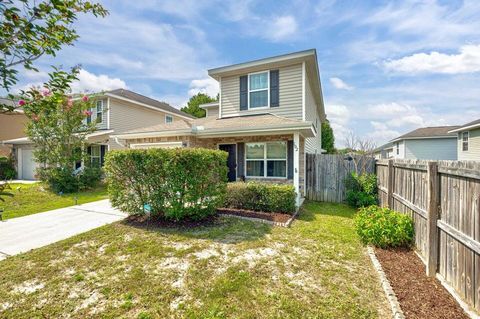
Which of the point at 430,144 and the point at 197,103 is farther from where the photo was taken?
the point at 197,103

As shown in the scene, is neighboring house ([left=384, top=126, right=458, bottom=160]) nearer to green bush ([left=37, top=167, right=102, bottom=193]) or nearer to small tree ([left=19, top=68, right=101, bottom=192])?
green bush ([left=37, top=167, right=102, bottom=193])

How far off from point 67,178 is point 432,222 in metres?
14.6

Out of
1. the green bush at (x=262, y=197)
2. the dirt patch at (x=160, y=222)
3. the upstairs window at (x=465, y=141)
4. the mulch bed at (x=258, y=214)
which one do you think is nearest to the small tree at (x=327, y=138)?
the upstairs window at (x=465, y=141)

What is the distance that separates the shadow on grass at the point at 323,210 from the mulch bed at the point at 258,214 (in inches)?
27.1

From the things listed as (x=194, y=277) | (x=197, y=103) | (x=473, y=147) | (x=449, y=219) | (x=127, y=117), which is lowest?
(x=194, y=277)

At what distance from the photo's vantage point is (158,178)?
6.30 meters

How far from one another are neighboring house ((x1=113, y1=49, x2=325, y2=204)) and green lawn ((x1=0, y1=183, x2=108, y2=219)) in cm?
320

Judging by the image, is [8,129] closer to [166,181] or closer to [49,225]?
[49,225]

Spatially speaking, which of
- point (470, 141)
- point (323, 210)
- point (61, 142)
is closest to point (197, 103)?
point (61, 142)

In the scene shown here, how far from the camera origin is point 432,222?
371cm

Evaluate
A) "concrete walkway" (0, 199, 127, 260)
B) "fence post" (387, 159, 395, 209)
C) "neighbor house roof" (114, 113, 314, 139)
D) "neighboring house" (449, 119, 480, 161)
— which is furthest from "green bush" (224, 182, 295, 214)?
"neighboring house" (449, 119, 480, 161)

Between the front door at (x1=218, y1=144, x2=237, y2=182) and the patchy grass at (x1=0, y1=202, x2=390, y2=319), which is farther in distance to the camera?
the front door at (x1=218, y1=144, x2=237, y2=182)

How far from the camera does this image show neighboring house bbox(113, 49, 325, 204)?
31.6 feet

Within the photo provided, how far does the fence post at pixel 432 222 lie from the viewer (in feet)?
12.0
